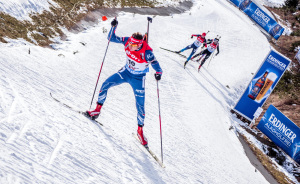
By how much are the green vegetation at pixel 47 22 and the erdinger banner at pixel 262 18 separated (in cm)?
1885

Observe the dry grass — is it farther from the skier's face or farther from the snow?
the snow

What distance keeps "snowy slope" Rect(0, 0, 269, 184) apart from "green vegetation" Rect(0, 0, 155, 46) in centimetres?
77

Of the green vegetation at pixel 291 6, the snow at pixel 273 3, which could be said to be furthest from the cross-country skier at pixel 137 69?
the snow at pixel 273 3

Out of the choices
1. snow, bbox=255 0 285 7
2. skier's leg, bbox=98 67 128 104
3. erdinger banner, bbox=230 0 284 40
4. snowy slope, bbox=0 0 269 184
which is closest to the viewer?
snowy slope, bbox=0 0 269 184

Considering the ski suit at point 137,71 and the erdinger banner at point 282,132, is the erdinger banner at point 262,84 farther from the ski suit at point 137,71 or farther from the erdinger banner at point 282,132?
the ski suit at point 137,71

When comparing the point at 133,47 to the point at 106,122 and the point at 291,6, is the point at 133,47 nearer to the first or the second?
the point at 106,122

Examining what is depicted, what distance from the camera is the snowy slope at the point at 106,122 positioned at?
4.11m

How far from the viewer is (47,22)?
12.0 m

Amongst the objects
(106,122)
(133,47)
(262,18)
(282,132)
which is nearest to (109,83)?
(133,47)

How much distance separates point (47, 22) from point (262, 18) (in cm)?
2463

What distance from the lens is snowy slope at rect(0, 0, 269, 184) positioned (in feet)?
13.5

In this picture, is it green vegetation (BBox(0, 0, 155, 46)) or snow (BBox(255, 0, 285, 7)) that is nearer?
green vegetation (BBox(0, 0, 155, 46))

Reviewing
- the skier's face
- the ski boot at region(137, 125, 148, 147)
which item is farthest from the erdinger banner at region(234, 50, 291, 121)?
the skier's face

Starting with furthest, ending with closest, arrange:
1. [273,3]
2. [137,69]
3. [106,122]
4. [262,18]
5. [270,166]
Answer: [273,3], [262,18], [270,166], [106,122], [137,69]
